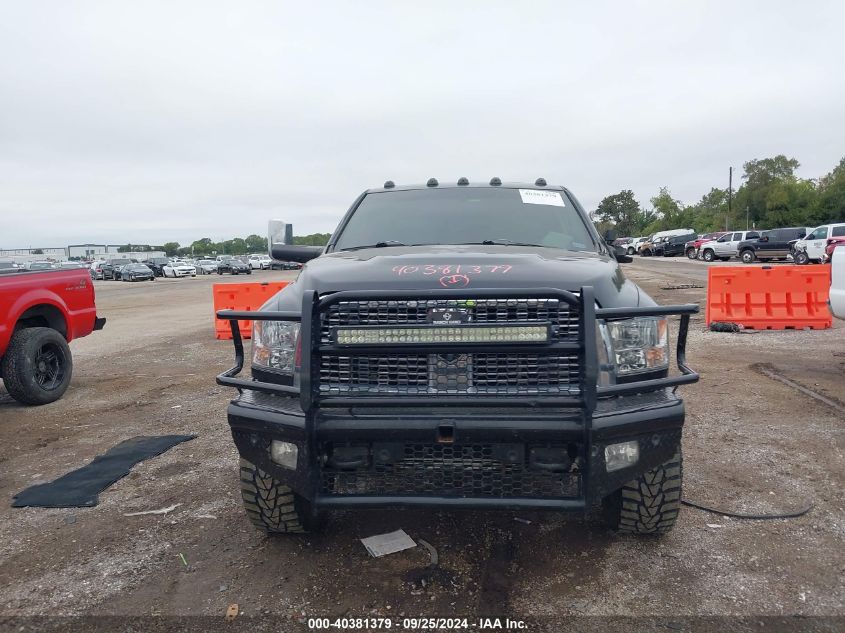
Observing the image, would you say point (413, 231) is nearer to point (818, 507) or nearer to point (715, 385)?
point (818, 507)

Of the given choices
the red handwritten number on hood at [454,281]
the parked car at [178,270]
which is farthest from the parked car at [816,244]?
the parked car at [178,270]

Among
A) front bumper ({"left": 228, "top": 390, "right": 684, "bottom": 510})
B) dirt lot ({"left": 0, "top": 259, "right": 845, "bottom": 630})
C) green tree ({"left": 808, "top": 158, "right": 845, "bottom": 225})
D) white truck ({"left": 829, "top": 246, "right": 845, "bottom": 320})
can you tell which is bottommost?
dirt lot ({"left": 0, "top": 259, "right": 845, "bottom": 630})

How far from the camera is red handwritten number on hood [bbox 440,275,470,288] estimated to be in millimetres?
2680

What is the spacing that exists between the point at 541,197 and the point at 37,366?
5.48m

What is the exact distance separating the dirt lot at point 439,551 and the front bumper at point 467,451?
420 mm

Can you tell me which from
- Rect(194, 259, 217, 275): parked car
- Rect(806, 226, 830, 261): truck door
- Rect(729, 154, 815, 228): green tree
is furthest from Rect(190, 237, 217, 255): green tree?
Rect(806, 226, 830, 261): truck door

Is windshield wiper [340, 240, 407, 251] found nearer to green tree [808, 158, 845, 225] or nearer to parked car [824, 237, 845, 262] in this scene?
parked car [824, 237, 845, 262]

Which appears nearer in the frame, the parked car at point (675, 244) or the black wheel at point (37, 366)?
the black wheel at point (37, 366)

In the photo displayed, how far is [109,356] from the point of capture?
993 centimetres

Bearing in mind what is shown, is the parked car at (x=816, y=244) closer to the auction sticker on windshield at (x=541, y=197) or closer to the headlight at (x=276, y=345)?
the auction sticker on windshield at (x=541, y=197)

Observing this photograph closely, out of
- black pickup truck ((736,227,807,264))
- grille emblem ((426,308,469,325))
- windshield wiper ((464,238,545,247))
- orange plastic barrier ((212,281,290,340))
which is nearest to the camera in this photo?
grille emblem ((426,308,469,325))

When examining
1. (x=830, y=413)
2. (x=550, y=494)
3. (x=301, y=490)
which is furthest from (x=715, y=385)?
(x=301, y=490)

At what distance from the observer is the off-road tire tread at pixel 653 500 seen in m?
3.00

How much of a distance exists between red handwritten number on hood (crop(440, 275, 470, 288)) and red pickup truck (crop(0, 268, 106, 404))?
540 cm
